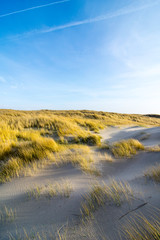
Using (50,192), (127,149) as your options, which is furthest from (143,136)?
(50,192)

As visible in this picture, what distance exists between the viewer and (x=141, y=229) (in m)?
1.25

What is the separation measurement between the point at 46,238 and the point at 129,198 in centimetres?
115

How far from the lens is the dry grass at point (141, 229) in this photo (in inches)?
45.9

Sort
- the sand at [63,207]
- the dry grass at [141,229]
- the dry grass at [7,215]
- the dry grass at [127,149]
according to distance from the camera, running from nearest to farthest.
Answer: the dry grass at [141,229] → the sand at [63,207] → the dry grass at [7,215] → the dry grass at [127,149]

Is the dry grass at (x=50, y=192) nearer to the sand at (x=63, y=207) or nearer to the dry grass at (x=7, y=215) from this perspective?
the sand at (x=63, y=207)

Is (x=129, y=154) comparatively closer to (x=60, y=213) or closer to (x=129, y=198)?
(x=129, y=198)

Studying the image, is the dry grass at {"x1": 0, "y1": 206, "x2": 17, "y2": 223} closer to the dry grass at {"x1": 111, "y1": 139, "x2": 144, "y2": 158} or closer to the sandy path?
the dry grass at {"x1": 111, "y1": 139, "x2": 144, "y2": 158}

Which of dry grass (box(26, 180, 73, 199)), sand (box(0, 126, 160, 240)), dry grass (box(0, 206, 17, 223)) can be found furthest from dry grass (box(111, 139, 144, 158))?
dry grass (box(0, 206, 17, 223))

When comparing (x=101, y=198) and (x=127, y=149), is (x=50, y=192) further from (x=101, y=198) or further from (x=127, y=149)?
(x=127, y=149)

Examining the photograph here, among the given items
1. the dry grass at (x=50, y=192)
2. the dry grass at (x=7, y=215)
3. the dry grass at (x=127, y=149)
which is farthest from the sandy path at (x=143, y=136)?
the dry grass at (x=7, y=215)

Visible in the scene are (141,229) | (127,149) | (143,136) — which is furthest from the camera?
(143,136)

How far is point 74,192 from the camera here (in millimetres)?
2115

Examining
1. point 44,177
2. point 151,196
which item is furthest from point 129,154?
point 44,177

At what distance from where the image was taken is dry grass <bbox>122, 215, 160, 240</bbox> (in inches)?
45.9
